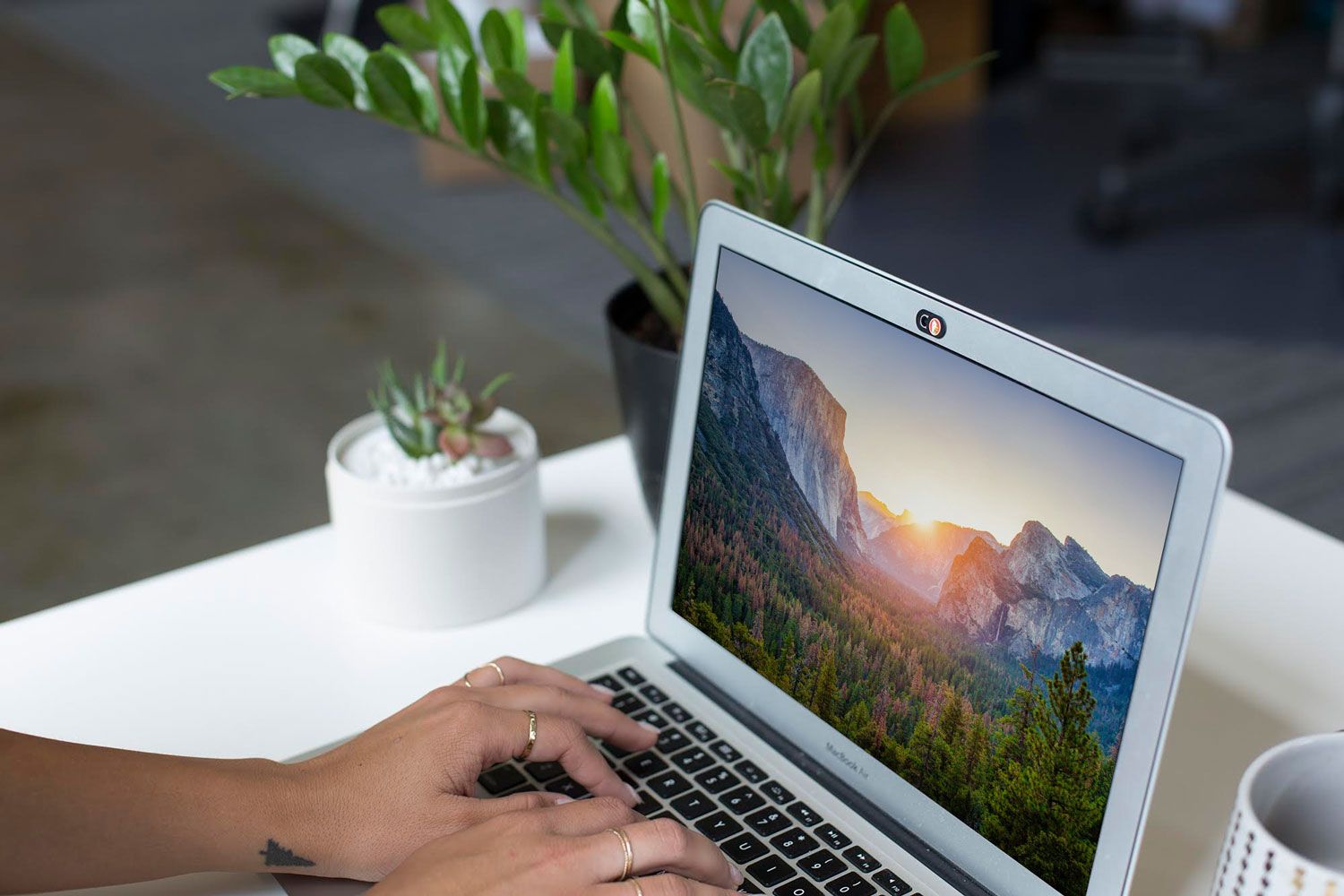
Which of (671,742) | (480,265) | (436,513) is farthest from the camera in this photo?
(480,265)

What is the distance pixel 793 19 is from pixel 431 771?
0.54m

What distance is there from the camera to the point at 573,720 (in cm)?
73

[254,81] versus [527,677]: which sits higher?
[254,81]

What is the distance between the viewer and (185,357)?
3031mm

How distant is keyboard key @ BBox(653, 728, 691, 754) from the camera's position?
76 cm

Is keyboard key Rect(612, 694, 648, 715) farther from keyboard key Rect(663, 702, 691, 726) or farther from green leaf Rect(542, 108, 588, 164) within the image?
green leaf Rect(542, 108, 588, 164)

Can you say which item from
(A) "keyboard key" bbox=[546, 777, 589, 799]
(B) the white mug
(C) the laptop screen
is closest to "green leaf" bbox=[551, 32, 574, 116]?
(C) the laptop screen

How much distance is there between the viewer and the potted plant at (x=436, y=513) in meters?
0.87

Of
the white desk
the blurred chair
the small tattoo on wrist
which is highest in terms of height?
the small tattoo on wrist

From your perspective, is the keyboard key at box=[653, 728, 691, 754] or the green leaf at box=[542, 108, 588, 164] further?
the green leaf at box=[542, 108, 588, 164]

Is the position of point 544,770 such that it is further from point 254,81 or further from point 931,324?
point 254,81

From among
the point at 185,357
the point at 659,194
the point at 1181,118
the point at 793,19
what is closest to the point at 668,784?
the point at 659,194

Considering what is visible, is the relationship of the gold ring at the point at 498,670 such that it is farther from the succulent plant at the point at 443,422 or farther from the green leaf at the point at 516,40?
the green leaf at the point at 516,40

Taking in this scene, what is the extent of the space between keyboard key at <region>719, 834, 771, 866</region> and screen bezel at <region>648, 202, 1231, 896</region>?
0.06 metres
